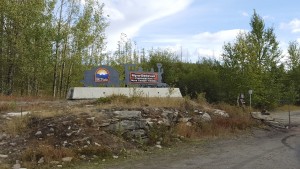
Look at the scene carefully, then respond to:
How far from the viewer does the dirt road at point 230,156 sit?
9695mm

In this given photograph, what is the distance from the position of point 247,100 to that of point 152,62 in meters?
13.4

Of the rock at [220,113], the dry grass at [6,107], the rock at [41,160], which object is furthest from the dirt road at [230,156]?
the dry grass at [6,107]

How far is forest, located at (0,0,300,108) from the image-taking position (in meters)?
27.1

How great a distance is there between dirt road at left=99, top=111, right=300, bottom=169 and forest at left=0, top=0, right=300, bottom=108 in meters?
9.90

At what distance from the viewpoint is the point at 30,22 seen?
27.2 m

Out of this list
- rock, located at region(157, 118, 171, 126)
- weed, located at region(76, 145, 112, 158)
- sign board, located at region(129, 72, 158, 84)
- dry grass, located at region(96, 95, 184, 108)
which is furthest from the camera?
sign board, located at region(129, 72, 158, 84)

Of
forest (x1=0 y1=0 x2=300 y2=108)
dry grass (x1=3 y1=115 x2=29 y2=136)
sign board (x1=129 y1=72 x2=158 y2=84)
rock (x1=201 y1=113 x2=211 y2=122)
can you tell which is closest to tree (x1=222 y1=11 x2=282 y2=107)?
forest (x1=0 y1=0 x2=300 y2=108)

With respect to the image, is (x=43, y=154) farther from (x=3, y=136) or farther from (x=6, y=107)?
(x=6, y=107)

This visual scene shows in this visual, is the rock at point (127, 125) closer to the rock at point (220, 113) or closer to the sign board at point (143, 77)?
the rock at point (220, 113)

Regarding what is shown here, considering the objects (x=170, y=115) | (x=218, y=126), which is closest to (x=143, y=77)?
(x=218, y=126)

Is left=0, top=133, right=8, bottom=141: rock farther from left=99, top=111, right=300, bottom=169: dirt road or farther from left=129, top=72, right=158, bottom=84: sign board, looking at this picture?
left=129, top=72, right=158, bottom=84: sign board

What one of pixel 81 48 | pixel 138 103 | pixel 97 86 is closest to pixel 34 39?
pixel 81 48

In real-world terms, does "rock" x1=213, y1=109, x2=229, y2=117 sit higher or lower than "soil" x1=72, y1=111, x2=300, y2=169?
higher

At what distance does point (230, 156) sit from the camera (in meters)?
11.1
